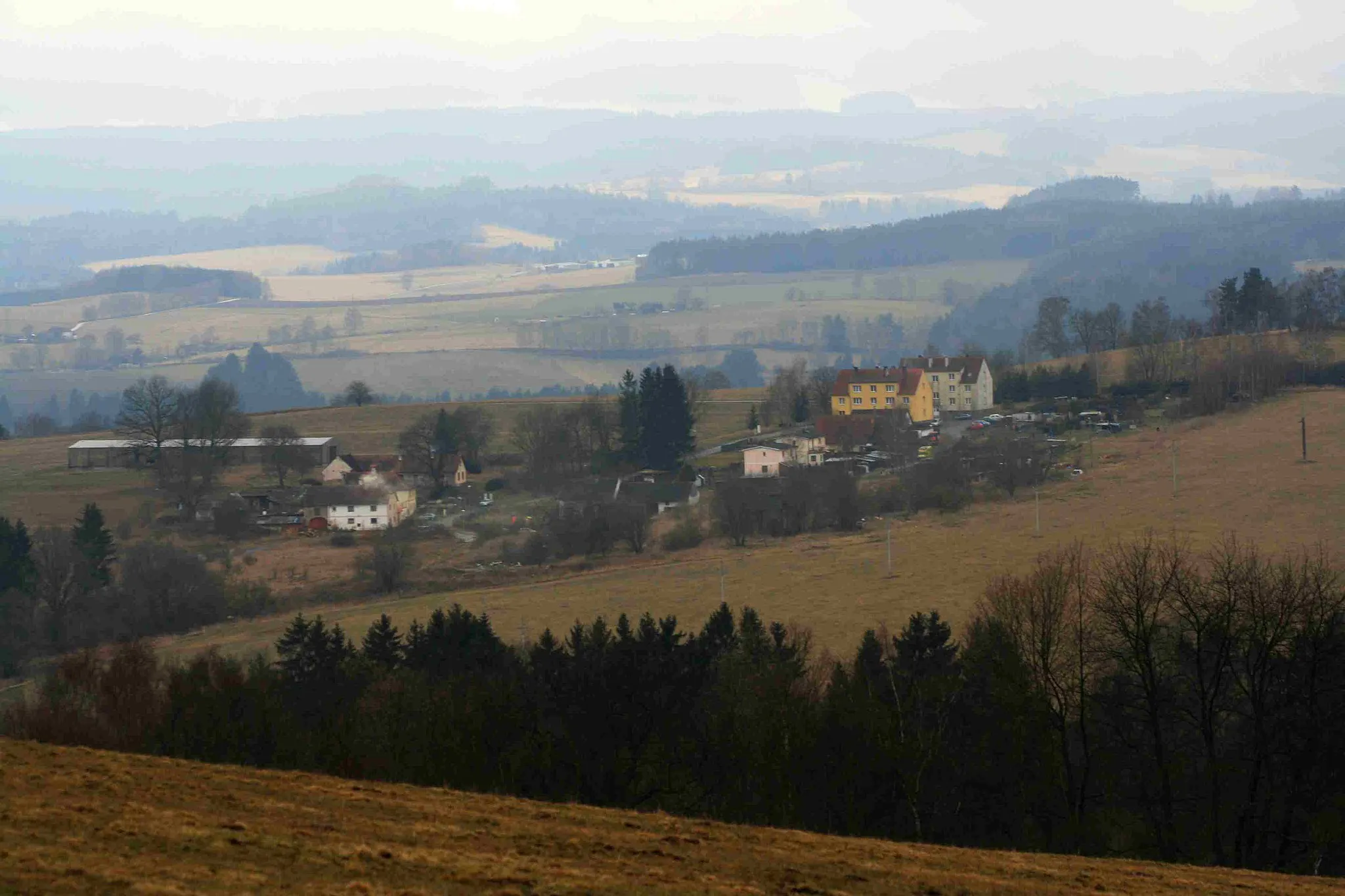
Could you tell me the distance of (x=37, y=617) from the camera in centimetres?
3978

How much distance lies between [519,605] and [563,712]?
17.4 meters

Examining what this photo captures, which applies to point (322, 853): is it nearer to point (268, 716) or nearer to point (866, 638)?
point (268, 716)

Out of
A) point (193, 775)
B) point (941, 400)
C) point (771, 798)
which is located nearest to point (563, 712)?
point (771, 798)

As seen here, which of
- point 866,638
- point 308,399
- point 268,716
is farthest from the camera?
point 308,399

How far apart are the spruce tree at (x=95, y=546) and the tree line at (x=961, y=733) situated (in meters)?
23.5

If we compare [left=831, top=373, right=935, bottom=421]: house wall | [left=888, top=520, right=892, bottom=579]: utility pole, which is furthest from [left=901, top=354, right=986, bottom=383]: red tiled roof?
[left=888, top=520, right=892, bottom=579]: utility pole

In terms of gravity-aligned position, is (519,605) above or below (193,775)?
below

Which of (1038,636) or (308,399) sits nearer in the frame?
(1038,636)

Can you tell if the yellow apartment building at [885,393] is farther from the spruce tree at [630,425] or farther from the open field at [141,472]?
the spruce tree at [630,425]

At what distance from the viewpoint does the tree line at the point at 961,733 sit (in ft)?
53.9

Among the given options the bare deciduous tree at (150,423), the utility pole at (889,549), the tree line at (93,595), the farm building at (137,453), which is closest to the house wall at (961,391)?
the utility pole at (889,549)

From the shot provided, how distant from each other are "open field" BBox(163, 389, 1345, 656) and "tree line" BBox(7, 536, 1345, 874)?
9.81 meters

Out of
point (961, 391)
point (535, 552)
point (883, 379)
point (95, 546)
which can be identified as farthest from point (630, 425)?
point (95, 546)

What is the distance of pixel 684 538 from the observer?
44781 millimetres
